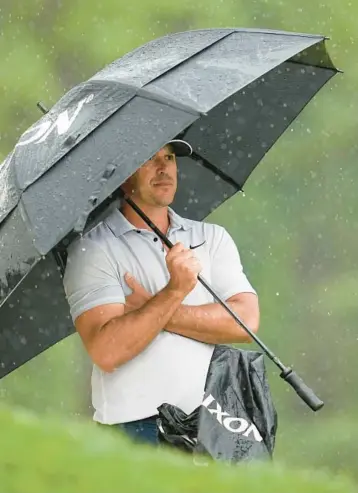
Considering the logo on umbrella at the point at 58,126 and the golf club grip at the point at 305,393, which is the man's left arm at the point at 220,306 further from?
the logo on umbrella at the point at 58,126

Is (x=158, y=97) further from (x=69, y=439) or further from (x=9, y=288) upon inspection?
(x=69, y=439)

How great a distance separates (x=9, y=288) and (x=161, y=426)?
58cm

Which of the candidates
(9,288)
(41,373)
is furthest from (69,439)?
(41,373)

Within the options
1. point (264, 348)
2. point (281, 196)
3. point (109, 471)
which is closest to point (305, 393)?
point (264, 348)

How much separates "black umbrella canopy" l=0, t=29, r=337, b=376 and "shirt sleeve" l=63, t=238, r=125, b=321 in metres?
0.12

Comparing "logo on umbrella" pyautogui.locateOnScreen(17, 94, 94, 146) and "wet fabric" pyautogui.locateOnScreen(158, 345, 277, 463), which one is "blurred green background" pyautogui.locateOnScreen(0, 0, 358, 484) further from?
"wet fabric" pyautogui.locateOnScreen(158, 345, 277, 463)

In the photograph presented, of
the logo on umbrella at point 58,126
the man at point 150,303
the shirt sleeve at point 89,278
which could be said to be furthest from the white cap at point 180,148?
the shirt sleeve at point 89,278

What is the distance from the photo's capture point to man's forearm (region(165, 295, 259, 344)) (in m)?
4.08

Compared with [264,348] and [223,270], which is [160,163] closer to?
[223,270]

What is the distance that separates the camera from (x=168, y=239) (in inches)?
167

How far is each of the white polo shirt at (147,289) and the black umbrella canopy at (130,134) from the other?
0.13m

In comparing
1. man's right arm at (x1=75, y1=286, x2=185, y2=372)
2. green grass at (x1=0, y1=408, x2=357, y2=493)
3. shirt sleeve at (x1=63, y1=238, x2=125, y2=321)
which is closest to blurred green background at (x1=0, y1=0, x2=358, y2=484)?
shirt sleeve at (x1=63, y1=238, x2=125, y2=321)

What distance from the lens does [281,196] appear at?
1359 cm

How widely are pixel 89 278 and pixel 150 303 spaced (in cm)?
→ 21
